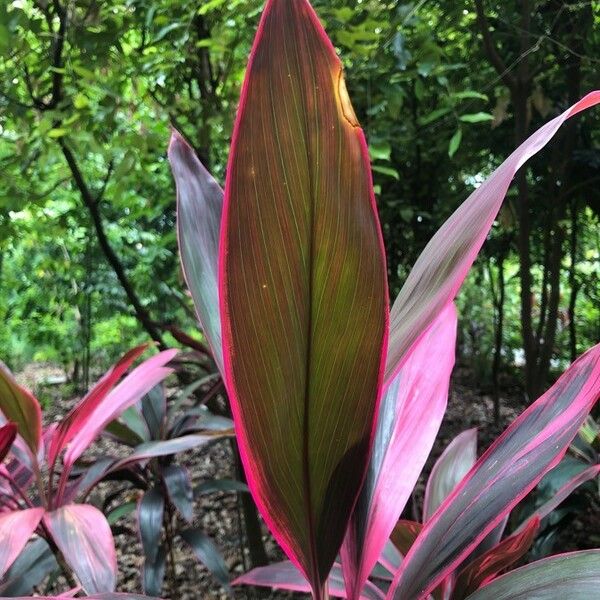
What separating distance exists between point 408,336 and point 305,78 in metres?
0.18

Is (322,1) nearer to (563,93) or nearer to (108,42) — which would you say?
(108,42)

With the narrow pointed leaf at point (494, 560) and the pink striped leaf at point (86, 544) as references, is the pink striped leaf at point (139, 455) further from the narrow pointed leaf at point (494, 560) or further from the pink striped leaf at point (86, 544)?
the narrow pointed leaf at point (494, 560)

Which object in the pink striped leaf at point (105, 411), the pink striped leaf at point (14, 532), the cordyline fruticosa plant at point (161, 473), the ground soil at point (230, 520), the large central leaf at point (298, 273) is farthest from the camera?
the ground soil at point (230, 520)

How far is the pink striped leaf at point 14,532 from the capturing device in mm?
580

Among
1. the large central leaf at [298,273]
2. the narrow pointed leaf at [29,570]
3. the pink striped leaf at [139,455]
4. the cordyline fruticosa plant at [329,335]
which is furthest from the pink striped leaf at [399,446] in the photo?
the narrow pointed leaf at [29,570]

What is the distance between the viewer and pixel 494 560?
20.0 inches

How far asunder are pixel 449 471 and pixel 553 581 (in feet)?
1.26

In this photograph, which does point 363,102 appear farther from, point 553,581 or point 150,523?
point 553,581

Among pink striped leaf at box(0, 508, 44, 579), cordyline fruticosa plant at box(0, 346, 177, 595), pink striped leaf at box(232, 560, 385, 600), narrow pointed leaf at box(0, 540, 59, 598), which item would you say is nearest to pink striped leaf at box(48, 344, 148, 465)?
cordyline fruticosa plant at box(0, 346, 177, 595)

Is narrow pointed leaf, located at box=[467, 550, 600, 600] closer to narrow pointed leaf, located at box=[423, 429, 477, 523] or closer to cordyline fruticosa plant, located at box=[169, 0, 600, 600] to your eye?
cordyline fruticosa plant, located at box=[169, 0, 600, 600]

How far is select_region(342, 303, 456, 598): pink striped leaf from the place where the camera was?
1.46ft

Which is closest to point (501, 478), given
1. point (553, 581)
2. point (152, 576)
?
point (553, 581)

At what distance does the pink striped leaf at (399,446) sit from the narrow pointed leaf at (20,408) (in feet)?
1.54

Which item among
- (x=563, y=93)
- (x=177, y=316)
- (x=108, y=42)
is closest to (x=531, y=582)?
(x=108, y=42)
